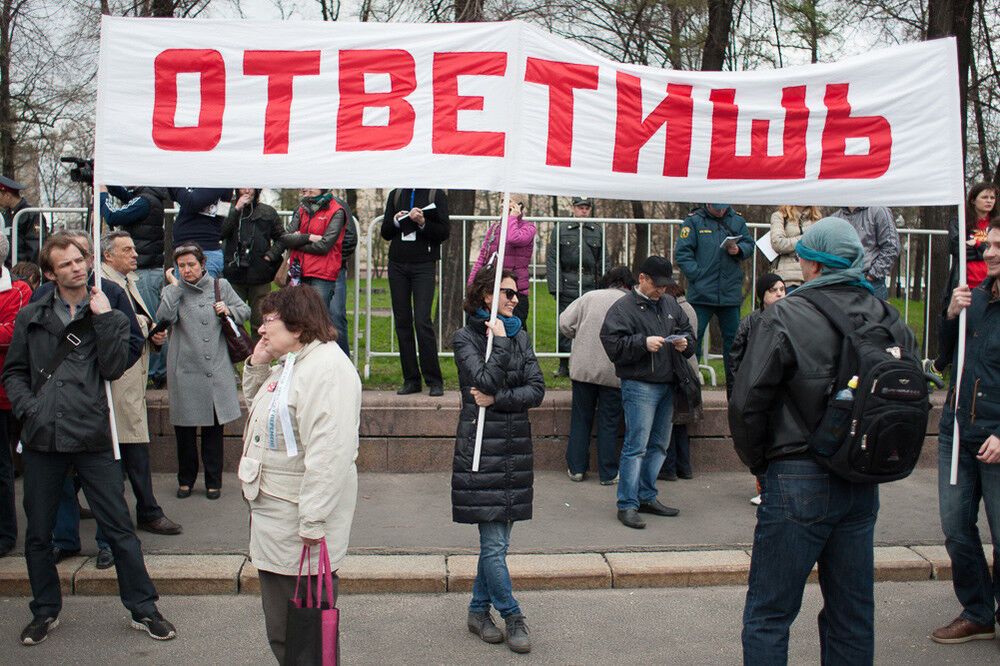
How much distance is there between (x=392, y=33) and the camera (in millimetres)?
5500

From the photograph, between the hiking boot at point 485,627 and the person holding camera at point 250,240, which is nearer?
the hiking boot at point 485,627

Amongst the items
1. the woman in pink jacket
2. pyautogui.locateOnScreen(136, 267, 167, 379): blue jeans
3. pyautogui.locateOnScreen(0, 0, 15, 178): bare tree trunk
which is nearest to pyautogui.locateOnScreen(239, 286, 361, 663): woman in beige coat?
the woman in pink jacket

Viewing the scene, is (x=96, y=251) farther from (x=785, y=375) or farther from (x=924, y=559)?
(x=924, y=559)

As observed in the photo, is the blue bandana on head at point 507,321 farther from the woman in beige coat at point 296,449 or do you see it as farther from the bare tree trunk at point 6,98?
the bare tree trunk at point 6,98

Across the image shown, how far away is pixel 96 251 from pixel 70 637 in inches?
80.0

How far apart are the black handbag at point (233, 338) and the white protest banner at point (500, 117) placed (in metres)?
2.33

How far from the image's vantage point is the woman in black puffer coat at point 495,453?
539cm

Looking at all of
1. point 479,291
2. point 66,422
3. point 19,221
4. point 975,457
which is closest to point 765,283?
point 975,457

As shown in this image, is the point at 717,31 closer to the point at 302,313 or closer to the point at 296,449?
the point at 302,313

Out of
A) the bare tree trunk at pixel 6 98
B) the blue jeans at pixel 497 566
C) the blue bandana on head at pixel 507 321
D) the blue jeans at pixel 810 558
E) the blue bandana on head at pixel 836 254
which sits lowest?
the blue jeans at pixel 497 566

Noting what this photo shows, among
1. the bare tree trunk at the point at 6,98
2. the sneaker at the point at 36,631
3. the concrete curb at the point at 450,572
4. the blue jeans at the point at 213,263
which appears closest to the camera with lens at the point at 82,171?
the blue jeans at the point at 213,263

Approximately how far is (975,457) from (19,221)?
26.7 ft

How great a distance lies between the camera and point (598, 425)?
8.20 m

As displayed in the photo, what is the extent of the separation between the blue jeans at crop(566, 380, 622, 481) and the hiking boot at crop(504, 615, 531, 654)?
9.34ft
